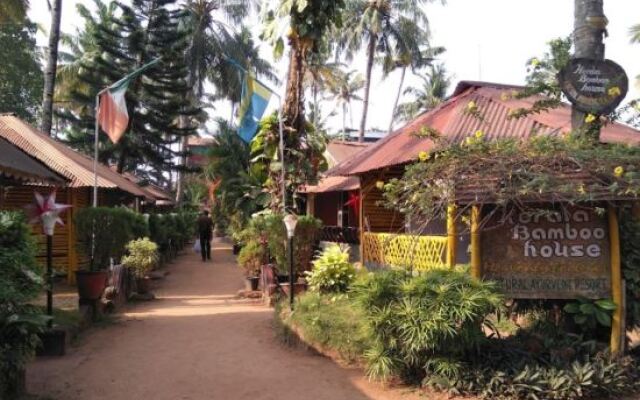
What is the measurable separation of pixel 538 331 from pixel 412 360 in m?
1.51

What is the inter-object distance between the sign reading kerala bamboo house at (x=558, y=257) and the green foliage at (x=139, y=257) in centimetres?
921

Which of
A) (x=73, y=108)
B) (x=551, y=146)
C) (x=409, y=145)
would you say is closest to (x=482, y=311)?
(x=551, y=146)

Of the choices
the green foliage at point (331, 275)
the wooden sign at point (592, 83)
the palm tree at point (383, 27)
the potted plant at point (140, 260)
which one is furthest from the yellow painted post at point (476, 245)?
the palm tree at point (383, 27)

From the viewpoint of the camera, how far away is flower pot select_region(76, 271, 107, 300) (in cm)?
928

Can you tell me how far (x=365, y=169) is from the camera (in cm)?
1265

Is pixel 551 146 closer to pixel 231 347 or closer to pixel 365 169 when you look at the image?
pixel 231 347

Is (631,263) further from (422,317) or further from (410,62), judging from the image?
(410,62)

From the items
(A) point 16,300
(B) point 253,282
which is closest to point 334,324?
(A) point 16,300

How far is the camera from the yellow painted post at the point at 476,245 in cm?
591

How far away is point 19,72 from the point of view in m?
30.3

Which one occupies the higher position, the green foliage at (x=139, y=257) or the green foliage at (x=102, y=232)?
the green foliage at (x=102, y=232)

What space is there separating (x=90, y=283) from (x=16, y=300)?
4575 millimetres

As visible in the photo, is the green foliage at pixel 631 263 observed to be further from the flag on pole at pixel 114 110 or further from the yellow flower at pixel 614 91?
the flag on pole at pixel 114 110

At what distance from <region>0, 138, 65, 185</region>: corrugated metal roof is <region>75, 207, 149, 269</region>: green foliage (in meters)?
0.82
